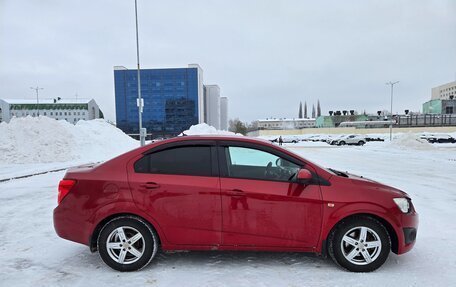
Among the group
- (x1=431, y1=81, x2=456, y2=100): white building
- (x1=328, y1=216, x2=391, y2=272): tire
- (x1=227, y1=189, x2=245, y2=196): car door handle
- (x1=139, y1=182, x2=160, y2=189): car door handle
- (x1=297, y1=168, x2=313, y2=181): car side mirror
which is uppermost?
(x1=431, y1=81, x2=456, y2=100): white building

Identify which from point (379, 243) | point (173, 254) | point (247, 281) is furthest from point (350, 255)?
point (173, 254)

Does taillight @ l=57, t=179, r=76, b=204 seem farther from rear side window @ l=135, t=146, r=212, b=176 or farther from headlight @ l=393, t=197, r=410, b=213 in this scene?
headlight @ l=393, t=197, r=410, b=213

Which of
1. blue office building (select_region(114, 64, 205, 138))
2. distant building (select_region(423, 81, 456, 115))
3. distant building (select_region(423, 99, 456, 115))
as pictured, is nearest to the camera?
distant building (select_region(423, 99, 456, 115))

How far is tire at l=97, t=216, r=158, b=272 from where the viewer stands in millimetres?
3752

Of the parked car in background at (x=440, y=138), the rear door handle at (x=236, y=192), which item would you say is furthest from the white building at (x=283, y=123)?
the rear door handle at (x=236, y=192)

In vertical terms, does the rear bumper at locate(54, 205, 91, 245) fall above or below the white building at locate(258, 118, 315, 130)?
below

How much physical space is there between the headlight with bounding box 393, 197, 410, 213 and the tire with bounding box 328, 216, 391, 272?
33cm

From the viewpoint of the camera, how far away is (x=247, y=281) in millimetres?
3523

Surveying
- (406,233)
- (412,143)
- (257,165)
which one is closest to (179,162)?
(257,165)

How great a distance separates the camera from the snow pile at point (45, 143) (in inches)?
629

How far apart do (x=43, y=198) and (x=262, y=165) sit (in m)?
6.53

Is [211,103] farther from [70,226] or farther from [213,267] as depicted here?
[213,267]

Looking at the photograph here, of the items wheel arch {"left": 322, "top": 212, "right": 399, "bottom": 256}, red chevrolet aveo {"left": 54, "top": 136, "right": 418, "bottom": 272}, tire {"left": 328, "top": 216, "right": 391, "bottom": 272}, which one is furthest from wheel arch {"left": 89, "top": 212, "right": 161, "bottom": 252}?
tire {"left": 328, "top": 216, "right": 391, "bottom": 272}

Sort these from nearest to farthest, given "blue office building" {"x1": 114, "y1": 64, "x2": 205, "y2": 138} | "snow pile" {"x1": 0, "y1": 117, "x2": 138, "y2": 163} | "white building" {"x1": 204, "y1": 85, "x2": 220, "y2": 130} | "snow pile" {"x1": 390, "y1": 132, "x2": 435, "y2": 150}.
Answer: "snow pile" {"x1": 0, "y1": 117, "x2": 138, "y2": 163}
"snow pile" {"x1": 390, "y1": 132, "x2": 435, "y2": 150}
"blue office building" {"x1": 114, "y1": 64, "x2": 205, "y2": 138}
"white building" {"x1": 204, "y1": 85, "x2": 220, "y2": 130}
